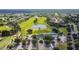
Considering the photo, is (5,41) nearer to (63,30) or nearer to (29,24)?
(29,24)

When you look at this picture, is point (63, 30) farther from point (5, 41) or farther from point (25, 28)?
point (5, 41)

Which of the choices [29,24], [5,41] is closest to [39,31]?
[29,24]

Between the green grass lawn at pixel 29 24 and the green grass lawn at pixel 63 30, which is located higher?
the green grass lawn at pixel 29 24

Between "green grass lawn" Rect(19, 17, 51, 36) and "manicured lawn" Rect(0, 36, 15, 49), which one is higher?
"green grass lawn" Rect(19, 17, 51, 36)

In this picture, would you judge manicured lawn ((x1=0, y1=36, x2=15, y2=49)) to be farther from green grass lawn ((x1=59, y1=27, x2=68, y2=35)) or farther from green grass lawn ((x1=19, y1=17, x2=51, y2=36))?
green grass lawn ((x1=59, y1=27, x2=68, y2=35))

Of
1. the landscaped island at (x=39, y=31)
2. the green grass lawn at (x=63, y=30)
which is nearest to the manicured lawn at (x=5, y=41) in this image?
the landscaped island at (x=39, y=31)

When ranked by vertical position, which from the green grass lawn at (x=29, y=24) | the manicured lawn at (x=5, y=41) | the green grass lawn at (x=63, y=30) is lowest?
the manicured lawn at (x=5, y=41)

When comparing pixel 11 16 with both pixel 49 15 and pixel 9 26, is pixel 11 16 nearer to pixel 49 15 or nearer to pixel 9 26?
pixel 9 26

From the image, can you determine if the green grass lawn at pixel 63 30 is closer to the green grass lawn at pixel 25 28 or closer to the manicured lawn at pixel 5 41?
the green grass lawn at pixel 25 28

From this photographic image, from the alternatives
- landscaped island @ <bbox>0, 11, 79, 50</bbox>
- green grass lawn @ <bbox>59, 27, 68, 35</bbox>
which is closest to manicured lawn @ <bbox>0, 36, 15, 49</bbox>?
landscaped island @ <bbox>0, 11, 79, 50</bbox>

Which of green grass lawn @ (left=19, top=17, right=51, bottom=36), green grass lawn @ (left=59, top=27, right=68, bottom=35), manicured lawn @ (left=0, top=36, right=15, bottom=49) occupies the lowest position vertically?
manicured lawn @ (left=0, top=36, right=15, bottom=49)
